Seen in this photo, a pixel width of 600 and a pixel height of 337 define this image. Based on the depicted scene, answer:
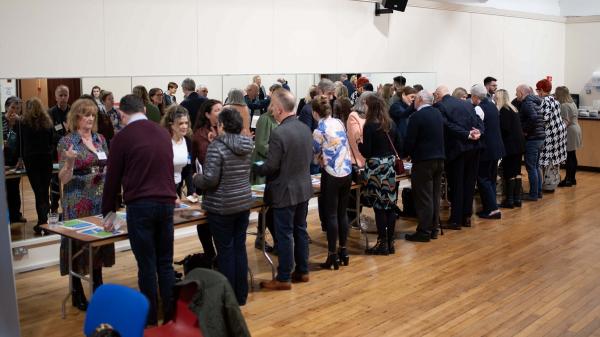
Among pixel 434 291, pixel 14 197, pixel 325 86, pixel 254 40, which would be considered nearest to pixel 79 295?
pixel 14 197

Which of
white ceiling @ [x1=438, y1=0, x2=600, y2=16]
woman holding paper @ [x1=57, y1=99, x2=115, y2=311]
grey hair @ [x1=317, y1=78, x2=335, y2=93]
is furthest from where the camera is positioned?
white ceiling @ [x1=438, y1=0, x2=600, y2=16]

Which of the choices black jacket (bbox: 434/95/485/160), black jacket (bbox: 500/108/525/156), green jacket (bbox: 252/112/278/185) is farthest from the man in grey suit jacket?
black jacket (bbox: 500/108/525/156)

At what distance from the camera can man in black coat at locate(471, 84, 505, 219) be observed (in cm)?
813

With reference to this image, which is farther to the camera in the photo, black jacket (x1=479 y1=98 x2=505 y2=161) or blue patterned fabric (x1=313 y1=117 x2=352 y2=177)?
black jacket (x1=479 y1=98 x2=505 y2=161)

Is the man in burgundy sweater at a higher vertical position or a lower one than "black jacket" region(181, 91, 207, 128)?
lower

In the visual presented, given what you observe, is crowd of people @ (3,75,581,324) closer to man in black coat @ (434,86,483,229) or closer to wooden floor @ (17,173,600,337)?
man in black coat @ (434,86,483,229)

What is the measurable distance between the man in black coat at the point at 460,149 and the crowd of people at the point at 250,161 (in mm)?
13

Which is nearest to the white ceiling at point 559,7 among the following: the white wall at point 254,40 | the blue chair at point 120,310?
the white wall at point 254,40

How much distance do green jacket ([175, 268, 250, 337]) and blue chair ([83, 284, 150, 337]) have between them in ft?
0.78

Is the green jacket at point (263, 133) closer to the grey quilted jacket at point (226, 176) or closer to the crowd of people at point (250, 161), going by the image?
the crowd of people at point (250, 161)

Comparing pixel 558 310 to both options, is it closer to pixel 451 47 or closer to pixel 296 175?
pixel 296 175

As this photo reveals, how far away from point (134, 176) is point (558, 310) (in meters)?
3.14

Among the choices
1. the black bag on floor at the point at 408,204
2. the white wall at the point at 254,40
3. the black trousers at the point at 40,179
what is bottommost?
the black bag on floor at the point at 408,204

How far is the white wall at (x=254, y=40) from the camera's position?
653 cm
